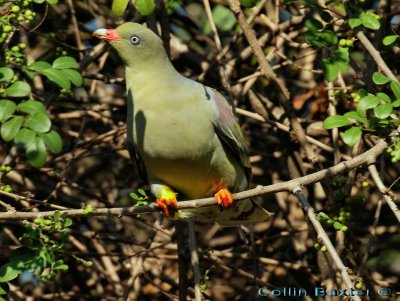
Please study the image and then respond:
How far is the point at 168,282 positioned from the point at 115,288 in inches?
16.0

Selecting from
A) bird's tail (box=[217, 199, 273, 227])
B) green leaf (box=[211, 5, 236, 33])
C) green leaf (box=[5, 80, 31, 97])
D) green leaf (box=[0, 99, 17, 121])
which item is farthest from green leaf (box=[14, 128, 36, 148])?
green leaf (box=[211, 5, 236, 33])

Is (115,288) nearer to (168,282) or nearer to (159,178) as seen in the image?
(168,282)

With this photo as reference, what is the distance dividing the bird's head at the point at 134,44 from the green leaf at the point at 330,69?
3.28 ft

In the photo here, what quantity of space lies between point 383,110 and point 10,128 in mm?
1895

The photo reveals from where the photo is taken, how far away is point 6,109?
146 inches

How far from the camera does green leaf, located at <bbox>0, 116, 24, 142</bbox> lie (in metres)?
3.66

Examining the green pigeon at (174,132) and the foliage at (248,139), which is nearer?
the green pigeon at (174,132)

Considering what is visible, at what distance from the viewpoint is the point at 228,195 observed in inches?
166

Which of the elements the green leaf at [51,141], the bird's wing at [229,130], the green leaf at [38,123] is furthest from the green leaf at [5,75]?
the bird's wing at [229,130]

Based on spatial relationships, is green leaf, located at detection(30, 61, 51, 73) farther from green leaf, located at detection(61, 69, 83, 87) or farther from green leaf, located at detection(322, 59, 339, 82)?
green leaf, located at detection(322, 59, 339, 82)

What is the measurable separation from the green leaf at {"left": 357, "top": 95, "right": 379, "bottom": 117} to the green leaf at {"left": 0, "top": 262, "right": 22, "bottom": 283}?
6.28 feet

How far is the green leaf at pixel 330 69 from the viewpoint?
4039 mm

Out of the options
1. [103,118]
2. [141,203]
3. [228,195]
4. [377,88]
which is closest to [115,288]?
[103,118]

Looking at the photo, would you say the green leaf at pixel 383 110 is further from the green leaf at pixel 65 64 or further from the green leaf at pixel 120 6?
the green leaf at pixel 65 64
